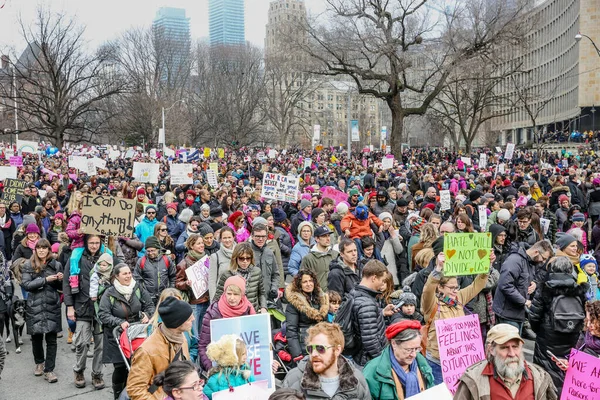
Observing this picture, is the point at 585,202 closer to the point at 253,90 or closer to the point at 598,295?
the point at 598,295

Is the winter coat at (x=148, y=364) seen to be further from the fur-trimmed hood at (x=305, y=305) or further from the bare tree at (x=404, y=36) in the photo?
the bare tree at (x=404, y=36)

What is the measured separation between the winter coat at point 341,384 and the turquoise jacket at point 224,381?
1.38 feet

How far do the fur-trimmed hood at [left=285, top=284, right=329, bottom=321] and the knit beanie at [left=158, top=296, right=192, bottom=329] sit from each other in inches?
53.7

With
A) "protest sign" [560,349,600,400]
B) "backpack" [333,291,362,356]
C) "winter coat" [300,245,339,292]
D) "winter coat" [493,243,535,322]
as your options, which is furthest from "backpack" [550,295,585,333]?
"winter coat" [300,245,339,292]

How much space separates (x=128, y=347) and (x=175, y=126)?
54981mm

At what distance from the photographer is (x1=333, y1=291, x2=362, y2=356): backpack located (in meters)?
4.81

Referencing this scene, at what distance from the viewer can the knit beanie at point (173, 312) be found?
414 cm

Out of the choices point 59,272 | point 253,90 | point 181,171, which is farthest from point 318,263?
point 253,90

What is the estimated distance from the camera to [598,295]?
22.2 feet

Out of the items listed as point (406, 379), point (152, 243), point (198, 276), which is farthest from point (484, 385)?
point (152, 243)

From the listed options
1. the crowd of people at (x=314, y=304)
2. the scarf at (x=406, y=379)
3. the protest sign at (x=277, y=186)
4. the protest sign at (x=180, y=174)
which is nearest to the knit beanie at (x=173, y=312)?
the crowd of people at (x=314, y=304)

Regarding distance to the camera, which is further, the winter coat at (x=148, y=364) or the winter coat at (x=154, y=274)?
the winter coat at (x=154, y=274)

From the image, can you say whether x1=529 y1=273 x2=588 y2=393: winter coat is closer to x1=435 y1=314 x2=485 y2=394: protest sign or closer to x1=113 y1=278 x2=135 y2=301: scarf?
x1=435 y1=314 x2=485 y2=394: protest sign

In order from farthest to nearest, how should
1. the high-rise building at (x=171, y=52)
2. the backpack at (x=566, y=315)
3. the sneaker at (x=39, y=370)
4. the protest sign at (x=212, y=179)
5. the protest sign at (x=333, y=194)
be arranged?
the high-rise building at (x=171, y=52)
the protest sign at (x=212, y=179)
the protest sign at (x=333, y=194)
the sneaker at (x=39, y=370)
the backpack at (x=566, y=315)
